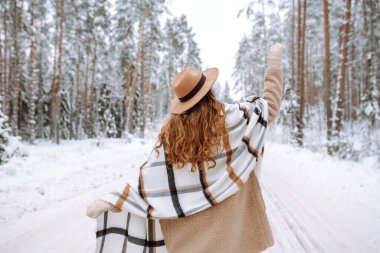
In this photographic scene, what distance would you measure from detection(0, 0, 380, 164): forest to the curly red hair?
7.26 m

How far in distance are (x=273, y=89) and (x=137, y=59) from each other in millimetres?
17971

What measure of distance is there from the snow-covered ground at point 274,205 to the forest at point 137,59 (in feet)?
6.64

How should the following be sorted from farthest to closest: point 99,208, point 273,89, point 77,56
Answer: point 77,56
point 273,89
point 99,208

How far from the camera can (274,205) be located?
5223mm

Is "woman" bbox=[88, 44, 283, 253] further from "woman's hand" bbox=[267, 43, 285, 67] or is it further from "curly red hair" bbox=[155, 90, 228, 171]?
"woman's hand" bbox=[267, 43, 285, 67]

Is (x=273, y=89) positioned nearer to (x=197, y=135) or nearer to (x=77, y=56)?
→ (x=197, y=135)

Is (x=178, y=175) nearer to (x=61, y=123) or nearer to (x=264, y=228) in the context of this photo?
(x=264, y=228)

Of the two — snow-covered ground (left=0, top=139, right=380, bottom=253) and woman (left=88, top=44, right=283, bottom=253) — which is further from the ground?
woman (left=88, top=44, right=283, bottom=253)

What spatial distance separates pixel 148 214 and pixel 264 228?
35.2 inches

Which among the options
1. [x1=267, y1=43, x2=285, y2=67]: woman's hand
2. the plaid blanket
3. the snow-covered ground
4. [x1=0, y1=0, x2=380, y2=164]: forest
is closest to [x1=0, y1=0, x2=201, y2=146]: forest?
[x1=0, y1=0, x2=380, y2=164]: forest

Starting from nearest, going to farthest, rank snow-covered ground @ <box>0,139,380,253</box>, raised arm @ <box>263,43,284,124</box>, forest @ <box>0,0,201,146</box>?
raised arm @ <box>263,43,284,124</box>, snow-covered ground @ <box>0,139,380,253</box>, forest @ <box>0,0,201,146</box>

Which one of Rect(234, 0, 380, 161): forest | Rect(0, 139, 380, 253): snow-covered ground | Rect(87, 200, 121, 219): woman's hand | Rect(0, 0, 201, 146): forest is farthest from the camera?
Rect(0, 0, 201, 146): forest

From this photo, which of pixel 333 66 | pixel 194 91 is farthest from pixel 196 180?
pixel 333 66

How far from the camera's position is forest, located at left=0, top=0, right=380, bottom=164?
45.9 ft
